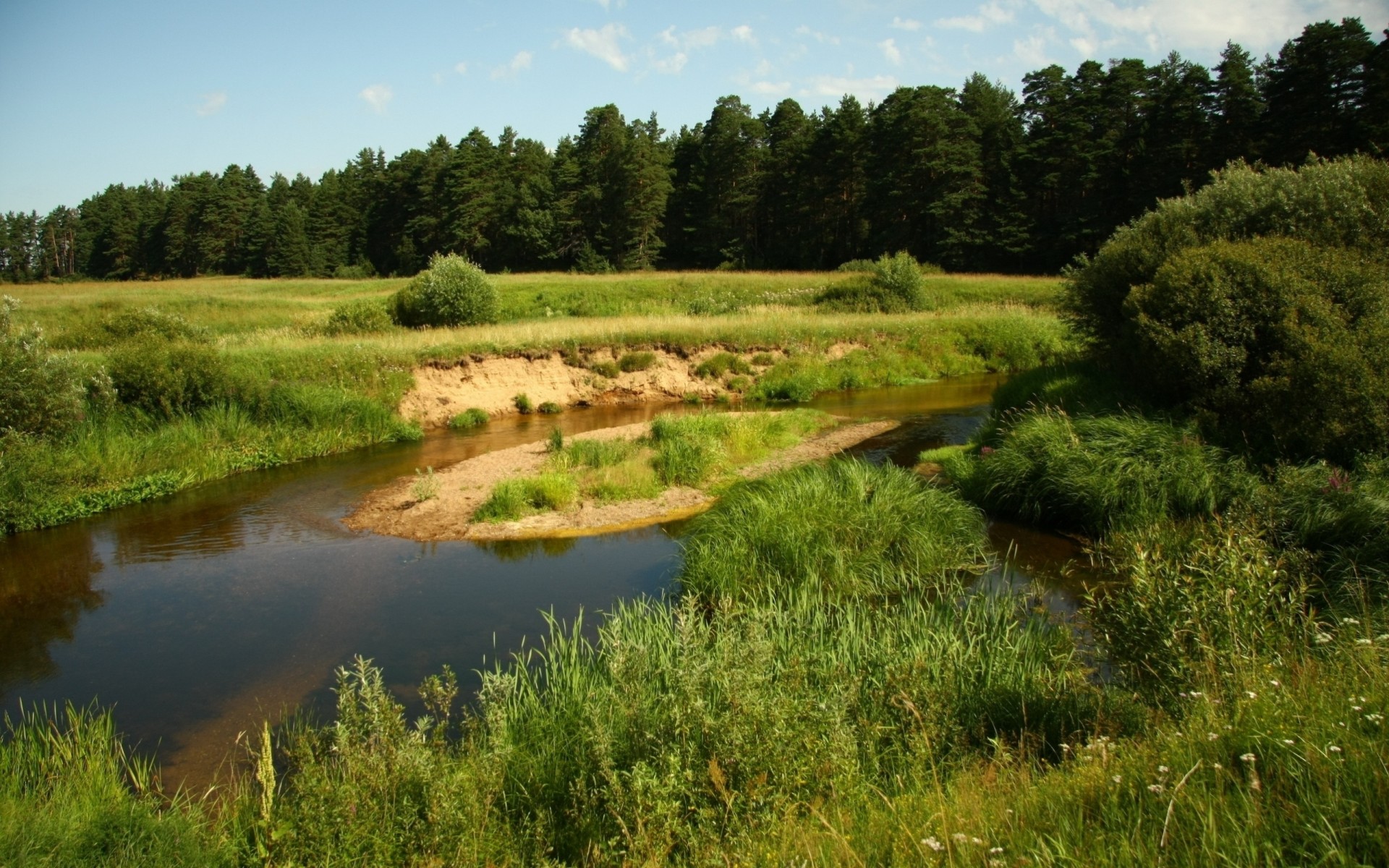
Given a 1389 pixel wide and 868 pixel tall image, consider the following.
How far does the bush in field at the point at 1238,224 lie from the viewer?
14102mm

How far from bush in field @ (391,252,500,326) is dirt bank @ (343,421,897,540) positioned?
15197 millimetres

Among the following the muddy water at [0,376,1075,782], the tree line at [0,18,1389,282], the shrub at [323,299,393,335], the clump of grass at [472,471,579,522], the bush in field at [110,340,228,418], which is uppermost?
the tree line at [0,18,1389,282]

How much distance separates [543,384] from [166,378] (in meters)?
10.4

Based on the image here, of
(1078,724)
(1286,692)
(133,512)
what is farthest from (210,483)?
(1286,692)

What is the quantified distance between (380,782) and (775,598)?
5085 mm

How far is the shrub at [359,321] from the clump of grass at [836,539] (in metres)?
21.6

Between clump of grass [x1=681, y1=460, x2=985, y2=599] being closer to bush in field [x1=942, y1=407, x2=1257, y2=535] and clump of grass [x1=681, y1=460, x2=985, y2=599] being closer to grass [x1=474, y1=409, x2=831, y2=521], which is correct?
bush in field [x1=942, y1=407, x2=1257, y2=535]

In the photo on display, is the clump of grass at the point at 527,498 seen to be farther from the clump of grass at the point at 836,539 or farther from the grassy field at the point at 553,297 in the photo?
the grassy field at the point at 553,297

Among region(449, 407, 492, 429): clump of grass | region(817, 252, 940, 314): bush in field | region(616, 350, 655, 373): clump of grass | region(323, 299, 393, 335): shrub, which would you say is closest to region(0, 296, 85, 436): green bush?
region(449, 407, 492, 429): clump of grass

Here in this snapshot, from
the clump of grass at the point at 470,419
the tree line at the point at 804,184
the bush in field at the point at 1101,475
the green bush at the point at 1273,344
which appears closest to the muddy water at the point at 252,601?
the bush in field at the point at 1101,475

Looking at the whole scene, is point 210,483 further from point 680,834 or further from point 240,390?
point 680,834

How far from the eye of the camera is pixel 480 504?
14.0 m

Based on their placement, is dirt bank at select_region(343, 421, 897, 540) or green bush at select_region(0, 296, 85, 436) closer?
dirt bank at select_region(343, 421, 897, 540)

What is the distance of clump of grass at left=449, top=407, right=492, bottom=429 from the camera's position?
2305cm
